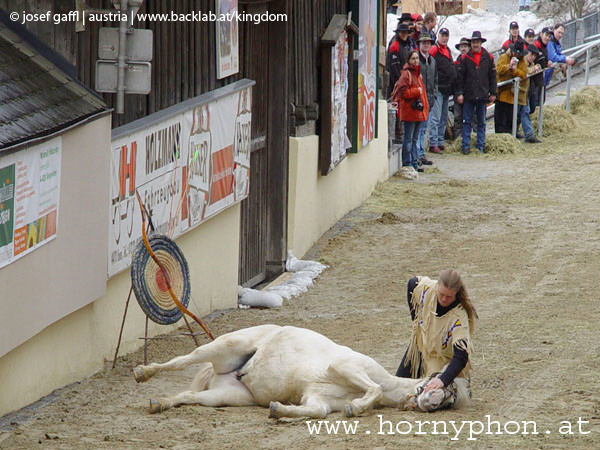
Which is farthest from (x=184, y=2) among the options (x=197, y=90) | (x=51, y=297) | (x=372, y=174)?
Result: (x=372, y=174)

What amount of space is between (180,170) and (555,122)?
1497 cm

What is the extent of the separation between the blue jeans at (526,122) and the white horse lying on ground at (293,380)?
51.4 feet

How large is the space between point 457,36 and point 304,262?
18889 mm

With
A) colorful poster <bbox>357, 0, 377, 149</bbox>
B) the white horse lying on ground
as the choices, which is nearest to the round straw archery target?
the white horse lying on ground

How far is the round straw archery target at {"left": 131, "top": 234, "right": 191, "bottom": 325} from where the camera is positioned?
7.91 meters

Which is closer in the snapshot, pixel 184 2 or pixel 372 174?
pixel 184 2

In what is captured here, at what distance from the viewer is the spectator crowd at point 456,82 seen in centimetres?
1848

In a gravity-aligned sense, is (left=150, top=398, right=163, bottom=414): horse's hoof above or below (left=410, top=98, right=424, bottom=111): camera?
below

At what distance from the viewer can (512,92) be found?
2206 centimetres

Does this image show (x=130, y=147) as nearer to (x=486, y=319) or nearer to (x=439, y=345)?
(x=439, y=345)

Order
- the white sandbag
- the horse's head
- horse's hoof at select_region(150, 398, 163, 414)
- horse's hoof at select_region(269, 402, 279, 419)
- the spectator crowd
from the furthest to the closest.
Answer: the spectator crowd
the white sandbag
horse's hoof at select_region(150, 398, 163, 414)
the horse's head
horse's hoof at select_region(269, 402, 279, 419)

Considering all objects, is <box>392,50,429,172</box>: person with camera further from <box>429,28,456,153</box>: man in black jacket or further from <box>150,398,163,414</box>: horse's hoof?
<box>150,398,163,414</box>: horse's hoof

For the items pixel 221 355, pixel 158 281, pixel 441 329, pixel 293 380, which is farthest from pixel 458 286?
pixel 158 281

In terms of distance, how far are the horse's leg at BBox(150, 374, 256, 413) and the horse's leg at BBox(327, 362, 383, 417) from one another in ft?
2.13
